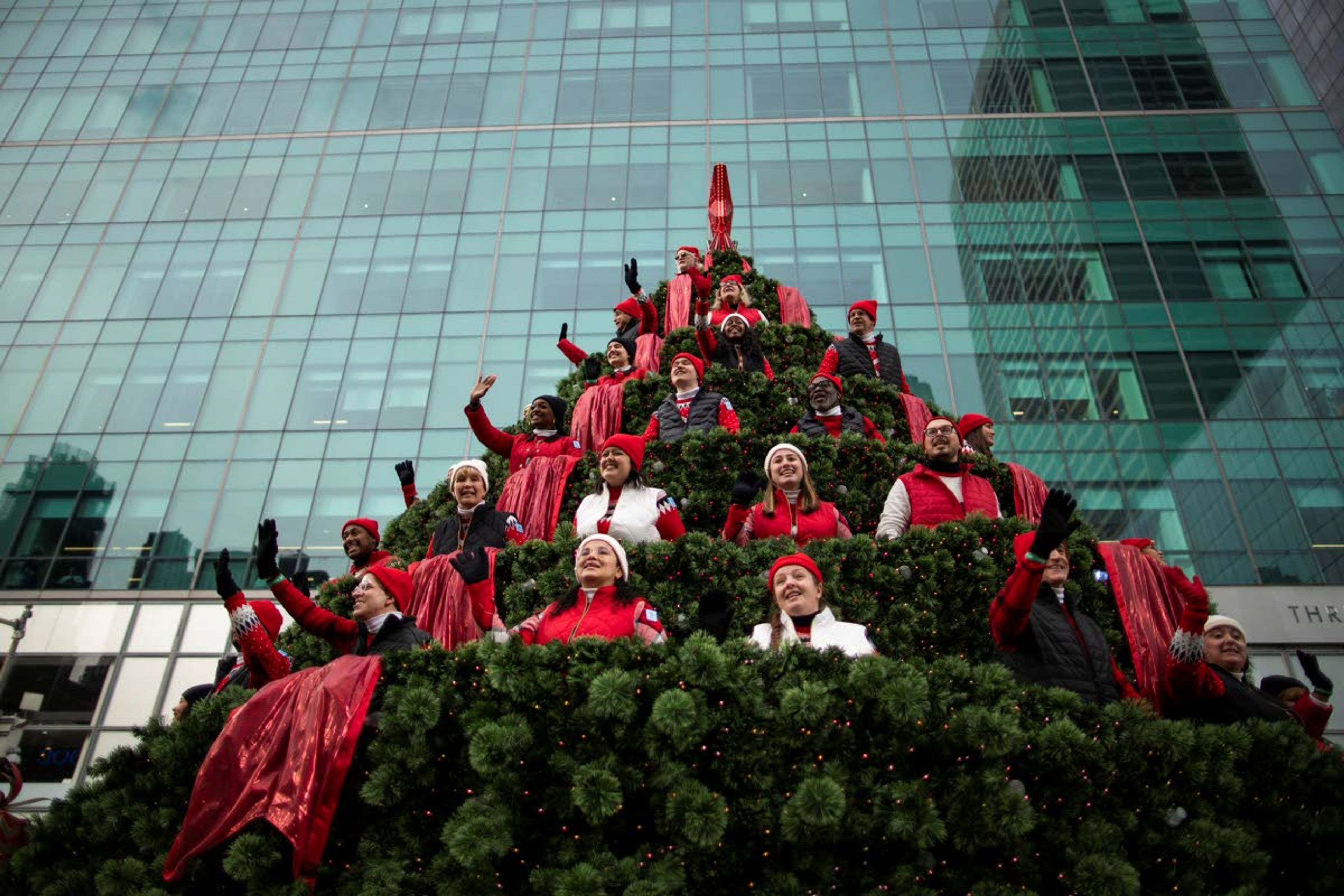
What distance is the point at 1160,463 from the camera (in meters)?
25.7

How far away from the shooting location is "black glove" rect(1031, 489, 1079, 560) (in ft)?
17.4

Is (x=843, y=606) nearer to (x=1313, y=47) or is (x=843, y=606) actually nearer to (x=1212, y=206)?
(x=1212, y=206)

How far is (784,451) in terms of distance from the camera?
27.4 feet

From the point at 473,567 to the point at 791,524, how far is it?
2929 mm

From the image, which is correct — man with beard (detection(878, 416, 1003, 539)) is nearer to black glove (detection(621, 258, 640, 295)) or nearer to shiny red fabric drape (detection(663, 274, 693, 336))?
shiny red fabric drape (detection(663, 274, 693, 336))

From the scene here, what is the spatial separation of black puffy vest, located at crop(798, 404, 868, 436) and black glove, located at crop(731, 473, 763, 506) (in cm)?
345

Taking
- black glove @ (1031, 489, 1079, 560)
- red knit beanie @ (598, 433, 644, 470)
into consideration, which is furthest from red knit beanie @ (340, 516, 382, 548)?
black glove @ (1031, 489, 1079, 560)

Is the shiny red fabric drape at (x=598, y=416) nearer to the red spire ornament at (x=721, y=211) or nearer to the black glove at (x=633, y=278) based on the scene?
the black glove at (x=633, y=278)

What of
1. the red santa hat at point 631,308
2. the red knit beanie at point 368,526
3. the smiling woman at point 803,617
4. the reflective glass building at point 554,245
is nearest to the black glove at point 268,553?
the red knit beanie at point 368,526

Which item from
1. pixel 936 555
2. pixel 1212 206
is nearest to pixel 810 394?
pixel 936 555

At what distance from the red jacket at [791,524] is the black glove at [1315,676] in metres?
3.53

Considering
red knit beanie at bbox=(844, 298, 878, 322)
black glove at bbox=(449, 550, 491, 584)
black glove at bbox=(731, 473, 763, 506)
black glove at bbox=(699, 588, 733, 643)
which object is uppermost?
red knit beanie at bbox=(844, 298, 878, 322)

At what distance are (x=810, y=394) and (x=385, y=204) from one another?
27202 mm

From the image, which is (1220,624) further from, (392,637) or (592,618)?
(392,637)
